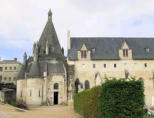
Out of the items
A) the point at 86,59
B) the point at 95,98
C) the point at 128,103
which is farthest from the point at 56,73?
the point at 128,103

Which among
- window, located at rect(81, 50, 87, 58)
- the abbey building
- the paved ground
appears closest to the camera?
the paved ground

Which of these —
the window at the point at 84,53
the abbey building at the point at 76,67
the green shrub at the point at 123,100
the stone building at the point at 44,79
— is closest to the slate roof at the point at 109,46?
the abbey building at the point at 76,67

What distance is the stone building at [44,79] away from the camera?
45000mm

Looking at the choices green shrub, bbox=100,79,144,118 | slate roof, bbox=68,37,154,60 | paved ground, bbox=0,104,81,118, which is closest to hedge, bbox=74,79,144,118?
green shrub, bbox=100,79,144,118

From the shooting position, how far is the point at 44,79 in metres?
45.5

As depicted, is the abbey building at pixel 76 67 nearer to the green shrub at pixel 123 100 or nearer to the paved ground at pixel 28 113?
the paved ground at pixel 28 113

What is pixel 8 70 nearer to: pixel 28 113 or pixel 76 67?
pixel 76 67

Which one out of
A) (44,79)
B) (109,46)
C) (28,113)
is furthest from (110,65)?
(28,113)

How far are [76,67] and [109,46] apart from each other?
1005 centimetres

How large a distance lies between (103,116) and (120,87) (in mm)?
2268

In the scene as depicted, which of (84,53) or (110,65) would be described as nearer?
(110,65)

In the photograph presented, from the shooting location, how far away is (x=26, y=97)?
45250mm

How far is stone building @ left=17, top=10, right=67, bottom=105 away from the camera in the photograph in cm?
4500

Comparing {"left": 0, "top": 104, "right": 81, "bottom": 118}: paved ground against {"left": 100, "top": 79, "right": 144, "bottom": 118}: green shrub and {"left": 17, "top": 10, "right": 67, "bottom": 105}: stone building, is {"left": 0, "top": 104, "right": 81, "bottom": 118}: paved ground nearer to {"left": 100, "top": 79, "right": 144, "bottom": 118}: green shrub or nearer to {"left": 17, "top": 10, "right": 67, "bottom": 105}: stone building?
{"left": 100, "top": 79, "right": 144, "bottom": 118}: green shrub
